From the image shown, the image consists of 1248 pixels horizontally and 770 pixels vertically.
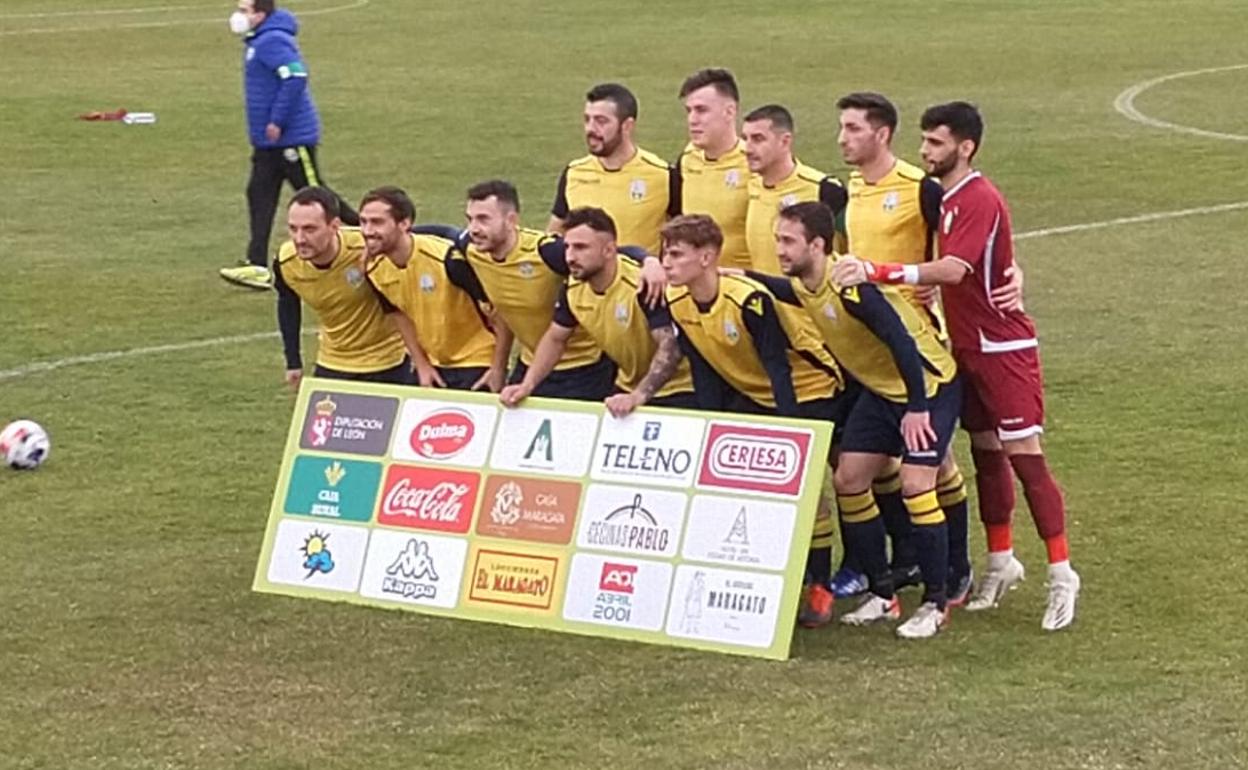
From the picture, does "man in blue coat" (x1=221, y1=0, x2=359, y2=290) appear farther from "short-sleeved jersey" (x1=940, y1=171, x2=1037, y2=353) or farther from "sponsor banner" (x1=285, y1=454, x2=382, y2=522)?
"short-sleeved jersey" (x1=940, y1=171, x2=1037, y2=353)

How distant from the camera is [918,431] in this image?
27.5 feet

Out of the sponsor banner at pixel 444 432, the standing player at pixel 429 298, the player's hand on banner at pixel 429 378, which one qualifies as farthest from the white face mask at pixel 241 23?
the sponsor banner at pixel 444 432

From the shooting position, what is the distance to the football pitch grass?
7543 millimetres

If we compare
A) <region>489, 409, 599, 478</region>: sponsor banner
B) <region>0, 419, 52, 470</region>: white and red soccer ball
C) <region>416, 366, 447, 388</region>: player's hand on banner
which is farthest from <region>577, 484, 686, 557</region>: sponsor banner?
<region>0, 419, 52, 470</region>: white and red soccer ball

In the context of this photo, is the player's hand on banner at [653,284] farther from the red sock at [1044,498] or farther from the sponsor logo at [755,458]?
the red sock at [1044,498]

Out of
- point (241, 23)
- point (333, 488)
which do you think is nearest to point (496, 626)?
point (333, 488)

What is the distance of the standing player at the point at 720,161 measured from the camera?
9.77 metres

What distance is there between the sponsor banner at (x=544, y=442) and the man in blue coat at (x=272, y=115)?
302 inches

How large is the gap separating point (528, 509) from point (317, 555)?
935mm

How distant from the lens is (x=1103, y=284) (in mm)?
15625

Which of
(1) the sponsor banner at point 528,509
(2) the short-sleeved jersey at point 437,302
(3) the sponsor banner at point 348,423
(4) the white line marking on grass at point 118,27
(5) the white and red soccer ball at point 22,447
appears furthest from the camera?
(4) the white line marking on grass at point 118,27

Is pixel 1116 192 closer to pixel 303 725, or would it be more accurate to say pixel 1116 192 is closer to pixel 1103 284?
pixel 1103 284

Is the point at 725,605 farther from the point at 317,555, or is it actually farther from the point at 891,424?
the point at 317,555

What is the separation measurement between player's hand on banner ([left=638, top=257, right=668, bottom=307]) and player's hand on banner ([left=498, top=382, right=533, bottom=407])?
0.59m
